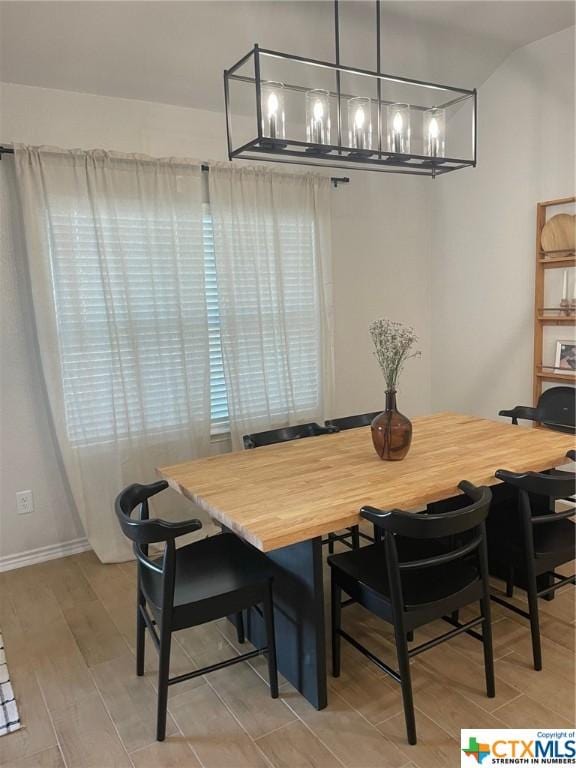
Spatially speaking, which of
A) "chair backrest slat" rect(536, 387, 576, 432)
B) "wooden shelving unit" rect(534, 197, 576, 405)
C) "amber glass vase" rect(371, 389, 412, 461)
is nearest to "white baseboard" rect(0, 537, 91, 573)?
"amber glass vase" rect(371, 389, 412, 461)

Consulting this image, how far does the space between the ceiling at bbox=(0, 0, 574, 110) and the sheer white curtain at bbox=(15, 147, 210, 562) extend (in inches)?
16.2

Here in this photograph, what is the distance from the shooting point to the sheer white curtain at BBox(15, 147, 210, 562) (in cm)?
317

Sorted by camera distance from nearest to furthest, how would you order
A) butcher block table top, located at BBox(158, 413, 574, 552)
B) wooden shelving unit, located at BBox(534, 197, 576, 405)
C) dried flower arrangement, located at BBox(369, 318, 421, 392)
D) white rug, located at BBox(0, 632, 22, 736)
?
butcher block table top, located at BBox(158, 413, 574, 552), white rug, located at BBox(0, 632, 22, 736), dried flower arrangement, located at BBox(369, 318, 421, 392), wooden shelving unit, located at BBox(534, 197, 576, 405)

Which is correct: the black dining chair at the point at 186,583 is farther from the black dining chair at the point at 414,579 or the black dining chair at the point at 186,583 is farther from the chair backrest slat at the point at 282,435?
the chair backrest slat at the point at 282,435

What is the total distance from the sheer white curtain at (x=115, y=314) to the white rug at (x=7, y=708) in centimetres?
104

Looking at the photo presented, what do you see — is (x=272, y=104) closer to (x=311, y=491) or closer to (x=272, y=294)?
(x=311, y=491)

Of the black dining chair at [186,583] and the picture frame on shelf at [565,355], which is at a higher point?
the picture frame on shelf at [565,355]

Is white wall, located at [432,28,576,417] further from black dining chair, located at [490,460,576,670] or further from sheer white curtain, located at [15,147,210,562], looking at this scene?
sheer white curtain, located at [15,147,210,562]


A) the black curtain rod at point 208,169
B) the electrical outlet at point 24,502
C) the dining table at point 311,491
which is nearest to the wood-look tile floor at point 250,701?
the dining table at point 311,491

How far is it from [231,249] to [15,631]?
2419mm

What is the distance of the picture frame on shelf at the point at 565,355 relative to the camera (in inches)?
150

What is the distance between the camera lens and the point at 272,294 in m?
3.88

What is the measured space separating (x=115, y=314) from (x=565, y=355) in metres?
2.89

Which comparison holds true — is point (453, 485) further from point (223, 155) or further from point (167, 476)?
point (223, 155)
